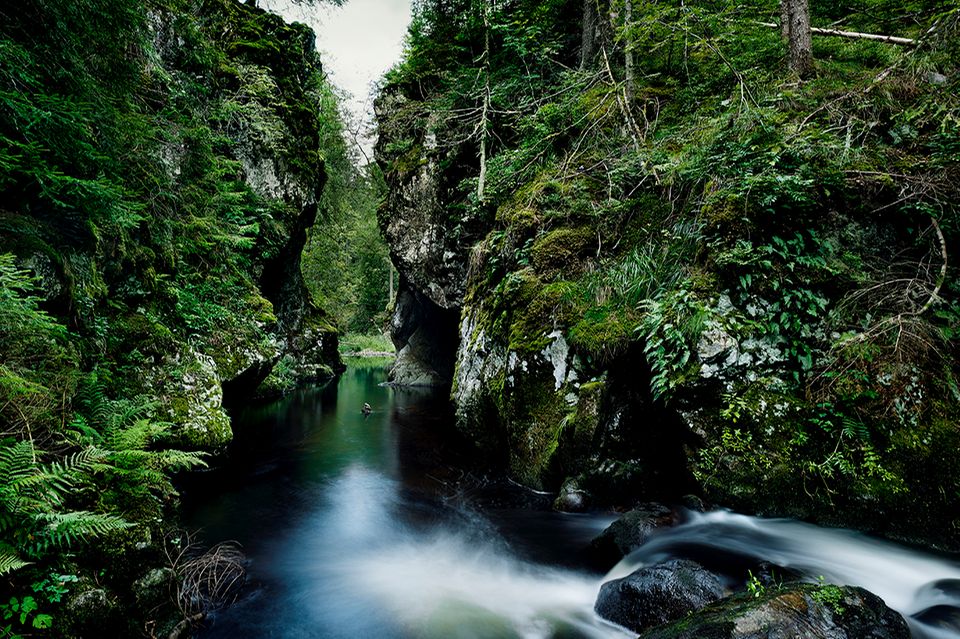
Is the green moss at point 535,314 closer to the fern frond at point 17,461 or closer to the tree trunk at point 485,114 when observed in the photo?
the tree trunk at point 485,114

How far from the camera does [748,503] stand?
14.8 ft

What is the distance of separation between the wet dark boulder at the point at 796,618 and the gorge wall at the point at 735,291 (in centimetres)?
181

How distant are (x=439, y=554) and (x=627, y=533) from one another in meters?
2.42

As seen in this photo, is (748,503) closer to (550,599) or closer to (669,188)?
(550,599)

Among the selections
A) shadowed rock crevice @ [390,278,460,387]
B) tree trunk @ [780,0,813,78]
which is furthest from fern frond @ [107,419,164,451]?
shadowed rock crevice @ [390,278,460,387]

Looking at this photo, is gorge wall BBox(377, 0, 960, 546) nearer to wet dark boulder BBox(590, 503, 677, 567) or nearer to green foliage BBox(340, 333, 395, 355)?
wet dark boulder BBox(590, 503, 677, 567)

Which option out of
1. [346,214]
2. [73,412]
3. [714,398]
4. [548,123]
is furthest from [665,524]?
[346,214]

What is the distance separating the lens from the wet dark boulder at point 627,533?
4527 mm

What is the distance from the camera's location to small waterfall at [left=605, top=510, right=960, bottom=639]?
3.24 meters

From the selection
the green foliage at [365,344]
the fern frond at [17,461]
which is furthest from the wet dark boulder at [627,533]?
the green foliage at [365,344]

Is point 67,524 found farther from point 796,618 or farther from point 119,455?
point 796,618

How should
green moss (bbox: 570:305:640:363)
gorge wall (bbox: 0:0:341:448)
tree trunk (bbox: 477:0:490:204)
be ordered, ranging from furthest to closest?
tree trunk (bbox: 477:0:490:204), green moss (bbox: 570:305:640:363), gorge wall (bbox: 0:0:341:448)

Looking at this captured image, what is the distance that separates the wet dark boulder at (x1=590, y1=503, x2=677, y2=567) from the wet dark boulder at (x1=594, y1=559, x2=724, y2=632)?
0.79 metres

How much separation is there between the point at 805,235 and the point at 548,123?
5909 millimetres
